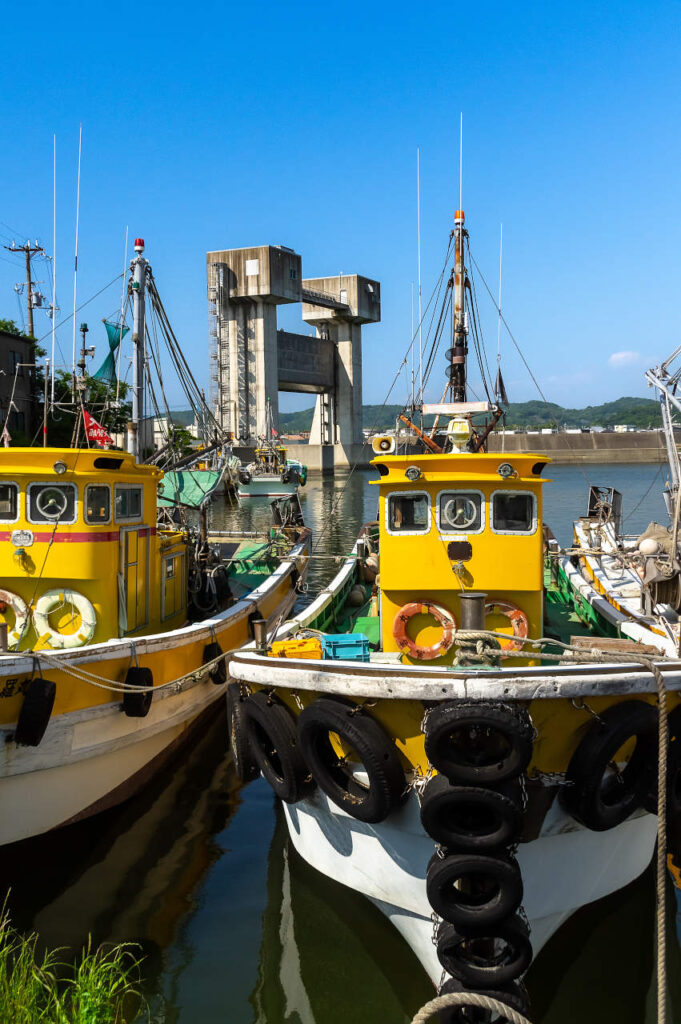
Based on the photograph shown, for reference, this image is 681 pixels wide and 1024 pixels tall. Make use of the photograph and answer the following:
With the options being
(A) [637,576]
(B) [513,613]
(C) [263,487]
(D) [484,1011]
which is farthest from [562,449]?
(D) [484,1011]

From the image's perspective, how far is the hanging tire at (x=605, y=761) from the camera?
6.16 meters

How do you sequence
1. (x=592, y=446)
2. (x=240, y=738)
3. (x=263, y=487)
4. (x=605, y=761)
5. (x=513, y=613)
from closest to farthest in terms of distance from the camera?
(x=605, y=761), (x=240, y=738), (x=513, y=613), (x=263, y=487), (x=592, y=446)

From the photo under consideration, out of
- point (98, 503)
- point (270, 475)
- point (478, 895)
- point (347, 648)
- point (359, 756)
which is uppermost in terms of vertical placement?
point (270, 475)

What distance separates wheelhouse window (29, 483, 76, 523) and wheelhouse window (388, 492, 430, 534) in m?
3.93

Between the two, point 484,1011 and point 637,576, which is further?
point 637,576

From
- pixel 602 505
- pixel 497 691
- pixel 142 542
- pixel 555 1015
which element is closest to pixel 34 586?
pixel 142 542

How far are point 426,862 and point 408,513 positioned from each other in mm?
3830

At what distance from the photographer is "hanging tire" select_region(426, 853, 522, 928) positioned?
5863 millimetres

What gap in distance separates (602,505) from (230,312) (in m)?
70.1

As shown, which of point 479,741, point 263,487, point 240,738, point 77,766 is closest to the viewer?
point 479,741

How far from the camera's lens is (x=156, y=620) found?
39.0 feet

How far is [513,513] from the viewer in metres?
8.90

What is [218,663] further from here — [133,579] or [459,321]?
[459,321]

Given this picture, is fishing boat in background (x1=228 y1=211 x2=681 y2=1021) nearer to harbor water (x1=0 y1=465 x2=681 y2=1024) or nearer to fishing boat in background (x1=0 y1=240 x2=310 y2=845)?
harbor water (x1=0 y1=465 x2=681 y2=1024)
